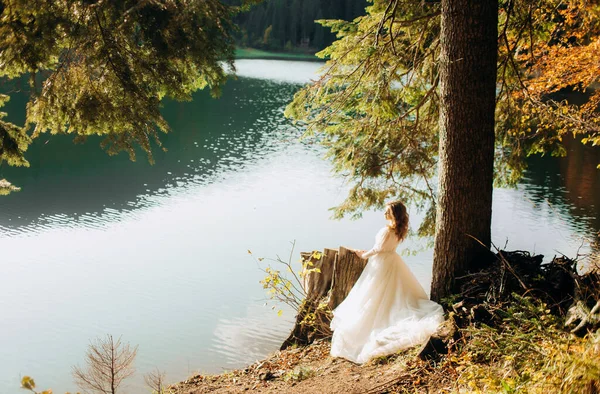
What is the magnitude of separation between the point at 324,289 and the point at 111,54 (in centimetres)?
355

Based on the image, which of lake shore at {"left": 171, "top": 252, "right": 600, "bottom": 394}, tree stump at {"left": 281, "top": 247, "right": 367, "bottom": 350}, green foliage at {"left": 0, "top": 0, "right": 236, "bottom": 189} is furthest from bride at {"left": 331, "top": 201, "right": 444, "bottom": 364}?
green foliage at {"left": 0, "top": 0, "right": 236, "bottom": 189}

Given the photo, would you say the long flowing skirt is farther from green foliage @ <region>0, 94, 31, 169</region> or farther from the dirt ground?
green foliage @ <region>0, 94, 31, 169</region>

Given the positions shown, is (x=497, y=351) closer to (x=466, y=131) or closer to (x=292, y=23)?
(x=466, y=131)

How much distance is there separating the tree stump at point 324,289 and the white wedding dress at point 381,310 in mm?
357

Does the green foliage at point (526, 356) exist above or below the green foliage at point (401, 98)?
below

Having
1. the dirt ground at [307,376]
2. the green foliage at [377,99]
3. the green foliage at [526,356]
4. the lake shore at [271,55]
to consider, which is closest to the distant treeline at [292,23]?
the lake shore at [271,55]

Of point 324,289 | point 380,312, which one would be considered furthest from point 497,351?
point 324,289

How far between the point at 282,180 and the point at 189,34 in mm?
16309

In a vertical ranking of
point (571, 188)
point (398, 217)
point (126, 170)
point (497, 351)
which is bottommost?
point (126, 170)

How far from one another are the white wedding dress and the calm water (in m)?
1.59

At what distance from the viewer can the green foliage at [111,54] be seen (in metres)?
4.68

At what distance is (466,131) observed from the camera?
5.31 meters

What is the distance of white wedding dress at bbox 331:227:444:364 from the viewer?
5387 millimetres

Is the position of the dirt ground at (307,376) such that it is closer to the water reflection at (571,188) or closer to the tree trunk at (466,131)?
the tree trunk at (466,131)
